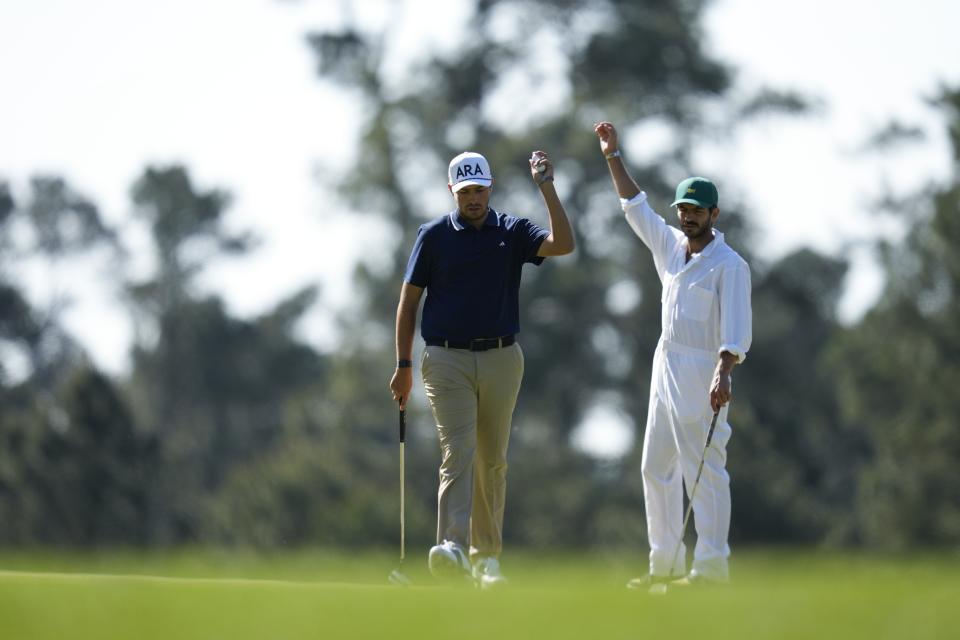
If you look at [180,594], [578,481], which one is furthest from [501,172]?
[180,594]

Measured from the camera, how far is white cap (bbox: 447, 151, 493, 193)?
398 inches

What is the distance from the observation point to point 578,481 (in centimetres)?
4791

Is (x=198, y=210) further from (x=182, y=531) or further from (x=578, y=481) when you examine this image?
(x=578, y=481)

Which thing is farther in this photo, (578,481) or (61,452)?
(61,452)

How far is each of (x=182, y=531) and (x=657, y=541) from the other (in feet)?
147

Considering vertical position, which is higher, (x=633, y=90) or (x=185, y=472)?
(x=633, y=90)

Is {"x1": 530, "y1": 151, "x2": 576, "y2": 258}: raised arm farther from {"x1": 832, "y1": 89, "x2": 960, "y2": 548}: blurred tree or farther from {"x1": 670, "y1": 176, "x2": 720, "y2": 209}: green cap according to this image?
{"x1": 832, "y1": 89, "x2": 960, "y2": 548}: blurred tree

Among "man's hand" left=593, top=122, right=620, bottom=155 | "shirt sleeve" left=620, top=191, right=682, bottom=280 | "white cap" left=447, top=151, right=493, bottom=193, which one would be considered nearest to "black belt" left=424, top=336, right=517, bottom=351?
"white cap" left=447, top=151, right=493, bottom=193

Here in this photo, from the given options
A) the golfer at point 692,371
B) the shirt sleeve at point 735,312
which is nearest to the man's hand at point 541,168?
the golfer at point 692,371

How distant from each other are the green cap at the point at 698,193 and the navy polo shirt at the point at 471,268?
30.1 inches

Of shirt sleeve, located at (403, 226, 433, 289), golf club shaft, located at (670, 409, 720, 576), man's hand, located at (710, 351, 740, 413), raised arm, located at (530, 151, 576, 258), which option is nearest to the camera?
man's hand, located at (710, 351, 740, 413)

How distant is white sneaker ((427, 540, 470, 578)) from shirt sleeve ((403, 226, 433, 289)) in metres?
1.45

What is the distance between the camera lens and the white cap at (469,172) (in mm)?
10102

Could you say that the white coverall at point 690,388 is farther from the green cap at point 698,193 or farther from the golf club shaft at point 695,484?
the green cap at point 698,193
